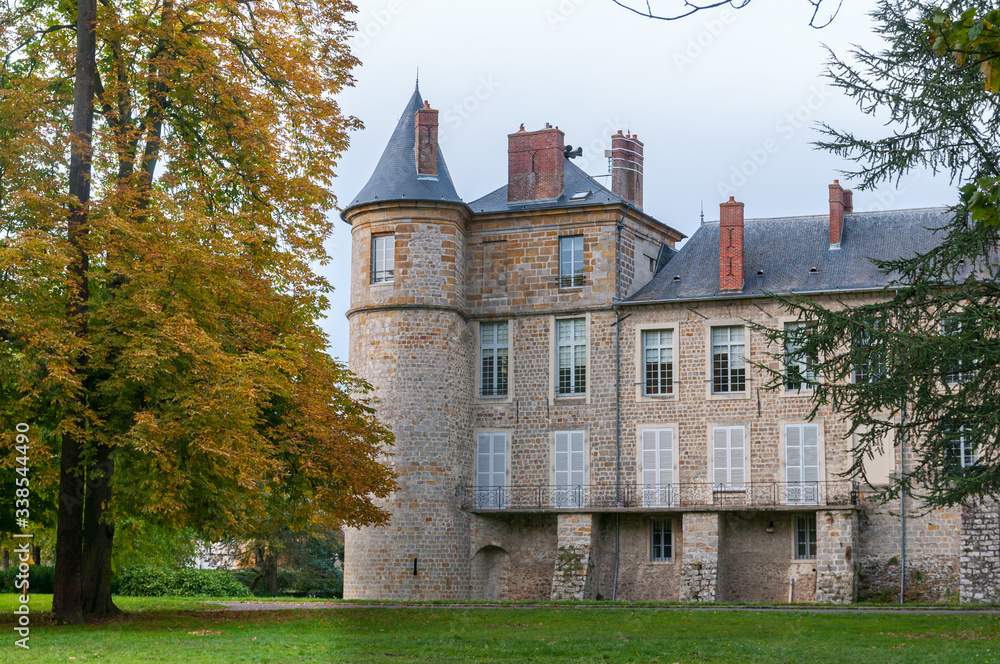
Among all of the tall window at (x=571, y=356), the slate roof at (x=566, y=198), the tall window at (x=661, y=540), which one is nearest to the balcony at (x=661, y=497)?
the tall window at (x=661, y=540)

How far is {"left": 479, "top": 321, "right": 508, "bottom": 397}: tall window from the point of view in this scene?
30.0 metres

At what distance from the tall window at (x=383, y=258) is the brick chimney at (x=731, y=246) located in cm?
757

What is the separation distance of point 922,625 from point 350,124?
1062cm

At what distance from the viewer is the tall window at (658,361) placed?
2905 cm

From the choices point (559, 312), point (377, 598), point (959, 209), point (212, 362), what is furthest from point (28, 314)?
point (559, 312)

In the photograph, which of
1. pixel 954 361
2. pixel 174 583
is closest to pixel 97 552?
pixel 954 361

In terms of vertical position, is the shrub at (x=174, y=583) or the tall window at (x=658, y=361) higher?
the tall window at (x=658, y=361)

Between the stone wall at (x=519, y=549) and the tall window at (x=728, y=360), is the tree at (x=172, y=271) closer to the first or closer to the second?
the stone wall at (x=519, y=549)

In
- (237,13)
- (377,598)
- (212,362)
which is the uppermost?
(237,13)

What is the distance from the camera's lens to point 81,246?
1537 cm

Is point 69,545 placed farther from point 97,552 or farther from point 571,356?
point 571,356

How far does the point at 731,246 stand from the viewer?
29.0 m

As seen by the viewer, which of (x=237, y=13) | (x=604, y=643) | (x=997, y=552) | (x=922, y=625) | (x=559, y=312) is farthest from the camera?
(x=559, y=312)

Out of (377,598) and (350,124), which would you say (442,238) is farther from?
(350,124)
